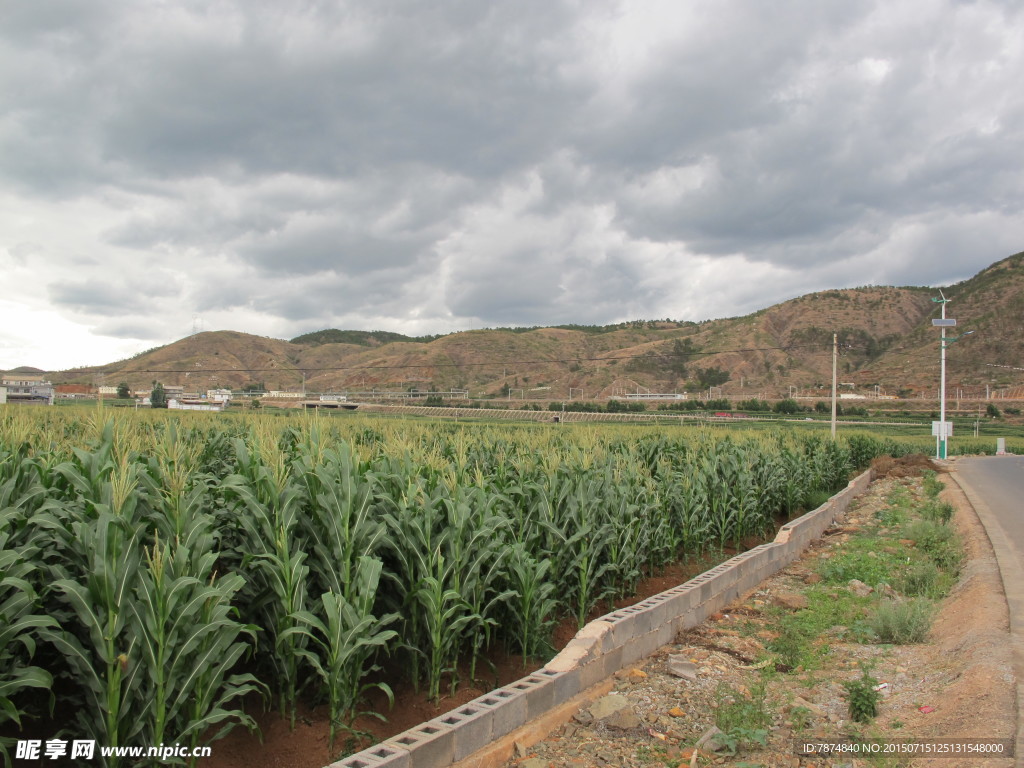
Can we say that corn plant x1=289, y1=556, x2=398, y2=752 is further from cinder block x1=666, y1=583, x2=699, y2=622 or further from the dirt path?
cinder block x1=666, y1=583, x2=699, y2=622

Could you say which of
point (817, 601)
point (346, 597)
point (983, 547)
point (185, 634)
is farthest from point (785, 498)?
point (185, 634)

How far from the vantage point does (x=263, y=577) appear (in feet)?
13.8

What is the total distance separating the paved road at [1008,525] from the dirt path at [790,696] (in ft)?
0.28

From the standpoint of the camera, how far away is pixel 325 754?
3766mm

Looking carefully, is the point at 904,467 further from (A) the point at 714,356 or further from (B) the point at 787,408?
(A) the point at 714,356

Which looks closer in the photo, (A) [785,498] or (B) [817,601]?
(B) [817,601]

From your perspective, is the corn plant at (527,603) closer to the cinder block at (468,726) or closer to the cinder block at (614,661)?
the cinder block at (614,661)

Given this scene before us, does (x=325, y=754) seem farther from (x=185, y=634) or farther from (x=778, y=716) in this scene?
(x=778, y=716)

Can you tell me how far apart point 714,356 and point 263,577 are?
10782cm

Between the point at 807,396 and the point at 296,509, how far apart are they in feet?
319

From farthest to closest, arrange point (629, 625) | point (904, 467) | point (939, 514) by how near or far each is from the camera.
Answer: point (904, 467) < point (939, 514) < point (629, 625)

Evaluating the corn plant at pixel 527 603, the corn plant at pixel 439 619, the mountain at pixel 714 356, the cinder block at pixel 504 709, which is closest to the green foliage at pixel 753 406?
the mountain at pixel 714 356

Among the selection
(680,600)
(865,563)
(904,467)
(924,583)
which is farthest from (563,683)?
(904,467)

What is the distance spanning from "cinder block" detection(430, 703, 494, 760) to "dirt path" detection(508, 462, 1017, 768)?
373 millimetres
